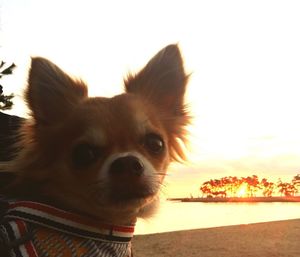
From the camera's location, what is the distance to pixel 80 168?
10.9 ft

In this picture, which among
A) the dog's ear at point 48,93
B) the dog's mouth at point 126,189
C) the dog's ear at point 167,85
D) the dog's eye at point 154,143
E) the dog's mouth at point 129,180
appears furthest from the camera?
the dog's ear at point 167,85

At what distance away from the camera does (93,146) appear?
3.35m

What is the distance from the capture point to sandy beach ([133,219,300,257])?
34.2 ft

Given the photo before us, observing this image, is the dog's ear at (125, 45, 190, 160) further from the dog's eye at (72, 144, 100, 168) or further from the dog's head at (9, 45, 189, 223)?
the dog's eye at (72, 144, 100, 168)

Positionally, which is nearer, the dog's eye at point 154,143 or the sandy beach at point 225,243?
the dog's eye at point 154,143

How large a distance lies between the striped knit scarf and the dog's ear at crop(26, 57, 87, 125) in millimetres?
990

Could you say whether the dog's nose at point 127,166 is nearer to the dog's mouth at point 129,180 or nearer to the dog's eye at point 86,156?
the dog's mouth at point 129,180

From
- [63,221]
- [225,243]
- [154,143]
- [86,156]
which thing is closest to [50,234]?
[63,221]

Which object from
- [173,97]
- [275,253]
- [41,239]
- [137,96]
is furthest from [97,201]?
[275,253]

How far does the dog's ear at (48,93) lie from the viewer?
390 cm

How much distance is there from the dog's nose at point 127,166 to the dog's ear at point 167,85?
4.32 ft

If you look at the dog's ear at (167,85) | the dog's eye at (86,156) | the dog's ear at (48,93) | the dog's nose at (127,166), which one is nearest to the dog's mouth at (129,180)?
the dog's nose at (127,166)

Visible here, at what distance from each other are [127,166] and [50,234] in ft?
2.31

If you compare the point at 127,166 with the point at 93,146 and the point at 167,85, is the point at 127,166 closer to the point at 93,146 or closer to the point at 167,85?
the point at 93,146
